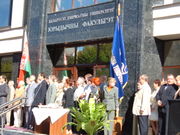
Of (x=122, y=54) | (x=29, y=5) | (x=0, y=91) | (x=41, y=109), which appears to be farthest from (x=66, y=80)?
(x=29, y=5)

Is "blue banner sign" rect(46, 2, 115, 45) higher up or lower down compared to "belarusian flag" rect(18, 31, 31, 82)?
higher up

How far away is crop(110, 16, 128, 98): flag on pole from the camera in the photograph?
10188 mm

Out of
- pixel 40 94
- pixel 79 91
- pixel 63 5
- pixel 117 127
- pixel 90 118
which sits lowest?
pixel 117 127

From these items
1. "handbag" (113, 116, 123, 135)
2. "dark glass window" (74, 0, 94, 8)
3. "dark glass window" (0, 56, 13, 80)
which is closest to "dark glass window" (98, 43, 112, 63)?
"dark glass window" (74, 0, 94, 8)

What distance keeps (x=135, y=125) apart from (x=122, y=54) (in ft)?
7.17

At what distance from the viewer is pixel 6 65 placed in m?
16.1

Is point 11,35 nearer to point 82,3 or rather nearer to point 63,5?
point 63,5

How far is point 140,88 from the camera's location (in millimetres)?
9188

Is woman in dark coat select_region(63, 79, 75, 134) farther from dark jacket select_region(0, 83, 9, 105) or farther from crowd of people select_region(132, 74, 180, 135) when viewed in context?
dark jacket select_region(0, 83, 9, 105)

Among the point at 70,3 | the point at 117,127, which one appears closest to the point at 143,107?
the point at 117,127

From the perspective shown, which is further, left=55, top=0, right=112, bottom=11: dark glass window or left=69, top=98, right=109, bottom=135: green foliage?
left=55, top=0, right=112, bottom=11: dark glass window

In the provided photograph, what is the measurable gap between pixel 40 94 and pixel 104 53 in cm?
281

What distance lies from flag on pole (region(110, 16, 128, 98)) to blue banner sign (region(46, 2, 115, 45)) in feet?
2.74

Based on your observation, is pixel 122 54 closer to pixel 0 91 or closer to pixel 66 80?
pixel 66 80
